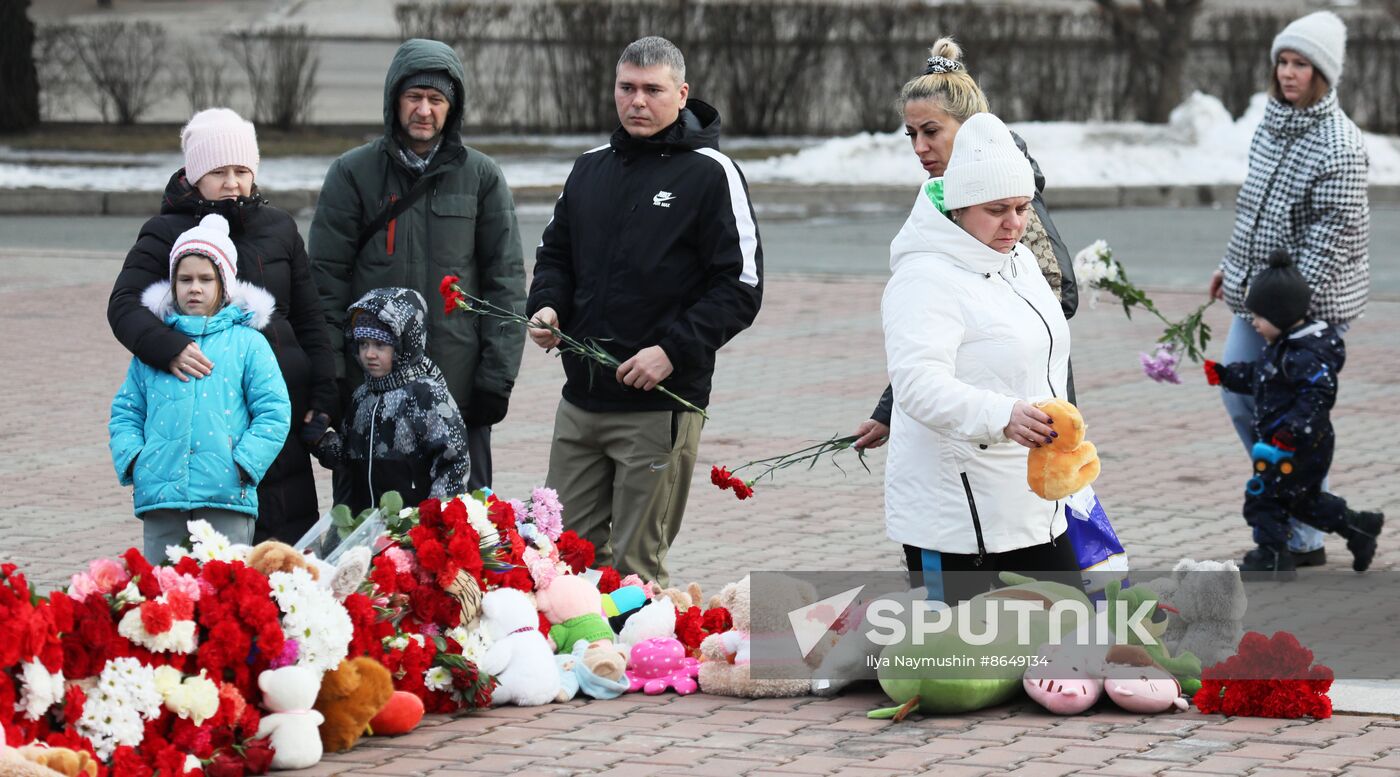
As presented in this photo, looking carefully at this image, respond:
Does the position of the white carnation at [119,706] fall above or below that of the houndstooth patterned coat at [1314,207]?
below

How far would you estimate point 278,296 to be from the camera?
590cm

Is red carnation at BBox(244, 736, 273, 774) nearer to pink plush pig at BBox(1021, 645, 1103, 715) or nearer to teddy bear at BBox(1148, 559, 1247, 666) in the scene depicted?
pink plush pig at BBox(1021, 645, 1103, 715)

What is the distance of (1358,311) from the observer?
7.23 m

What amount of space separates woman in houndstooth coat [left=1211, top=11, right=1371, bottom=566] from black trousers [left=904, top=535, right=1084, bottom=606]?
8.10ft

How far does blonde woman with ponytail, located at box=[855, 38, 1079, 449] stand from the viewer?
5.34 meters

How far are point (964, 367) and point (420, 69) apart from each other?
2.27 meters

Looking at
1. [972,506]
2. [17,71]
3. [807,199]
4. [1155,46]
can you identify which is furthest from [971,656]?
[17,71]

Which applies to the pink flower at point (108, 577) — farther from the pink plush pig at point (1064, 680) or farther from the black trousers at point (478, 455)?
the pink plush pig at point (1064, 680)

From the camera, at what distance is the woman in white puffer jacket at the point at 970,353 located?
482cm

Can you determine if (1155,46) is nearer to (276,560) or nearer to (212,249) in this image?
(212,249)

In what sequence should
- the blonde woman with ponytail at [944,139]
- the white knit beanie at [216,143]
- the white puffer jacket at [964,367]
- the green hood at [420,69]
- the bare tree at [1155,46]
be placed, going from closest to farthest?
the white puffer jacket at [964,367] < the blonde woman with ponytail at [944,139] < the white knit beanie at [216,143] < the green hood at [420,69] < the bare tree at [1155,46]

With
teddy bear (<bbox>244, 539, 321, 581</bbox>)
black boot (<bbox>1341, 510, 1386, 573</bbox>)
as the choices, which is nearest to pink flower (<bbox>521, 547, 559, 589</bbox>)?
teddy bear (<bbox>244, 539, 321, 581</bbox>)

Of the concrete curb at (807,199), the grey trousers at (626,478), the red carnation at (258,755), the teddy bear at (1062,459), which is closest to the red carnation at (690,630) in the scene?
the grey trousers at (626,478)

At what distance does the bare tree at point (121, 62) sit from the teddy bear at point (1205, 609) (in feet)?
70.2
